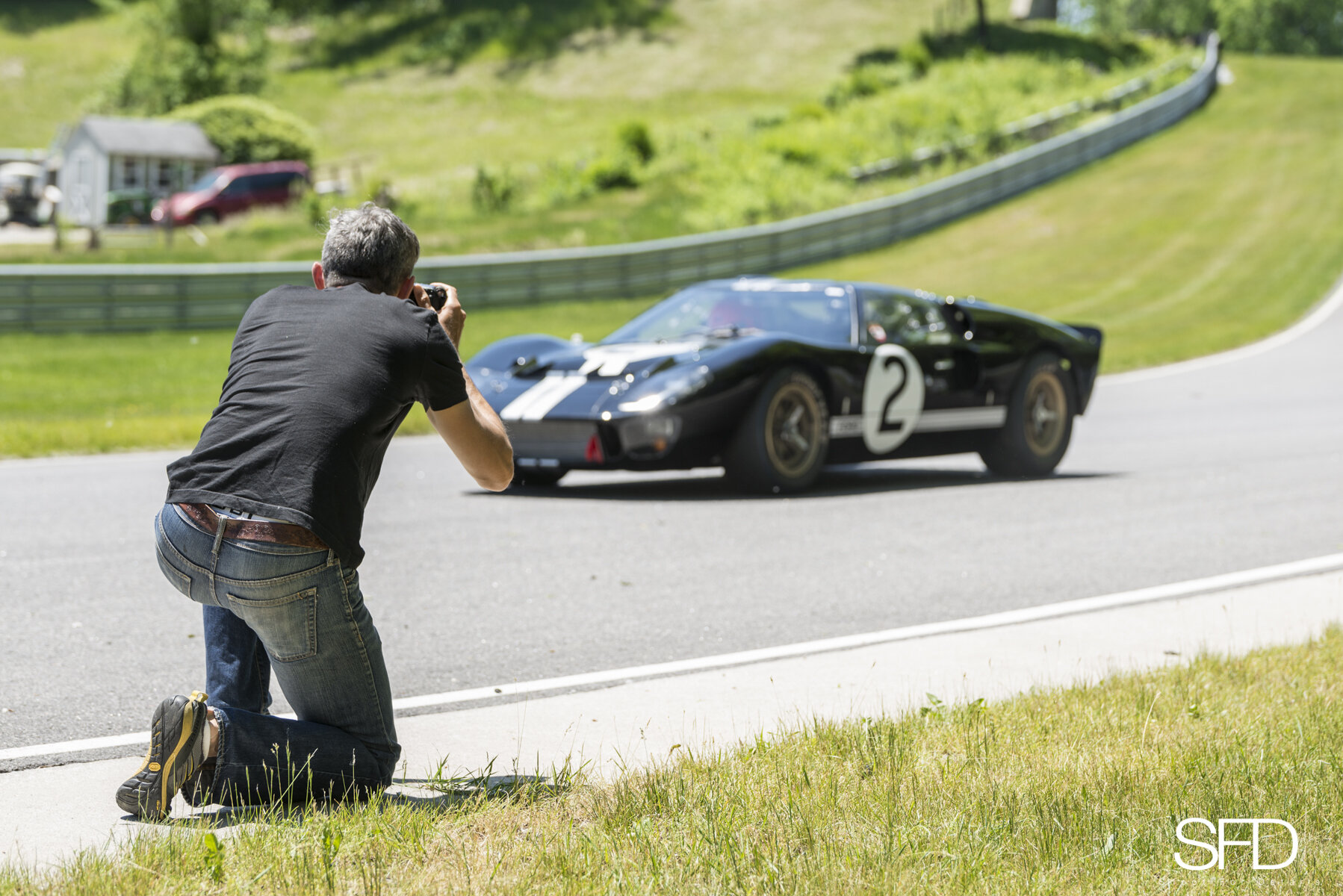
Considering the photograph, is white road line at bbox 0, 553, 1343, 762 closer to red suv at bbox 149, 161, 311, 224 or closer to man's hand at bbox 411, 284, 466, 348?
man's hand at bbox 411, 284, 466, 348

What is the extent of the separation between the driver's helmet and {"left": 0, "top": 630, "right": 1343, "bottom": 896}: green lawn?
560 cm

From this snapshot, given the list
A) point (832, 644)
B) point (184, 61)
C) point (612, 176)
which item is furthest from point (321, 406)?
point (184, 61)

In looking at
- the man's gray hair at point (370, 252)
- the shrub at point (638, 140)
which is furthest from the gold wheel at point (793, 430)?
the shrub at point (638, 140)

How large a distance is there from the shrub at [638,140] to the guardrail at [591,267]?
7032mm

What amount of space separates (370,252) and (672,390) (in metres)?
5.01

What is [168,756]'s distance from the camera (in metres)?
3.29

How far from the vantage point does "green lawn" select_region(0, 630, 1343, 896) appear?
292cm

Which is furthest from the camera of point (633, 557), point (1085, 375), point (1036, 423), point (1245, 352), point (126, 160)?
point (126, 160)

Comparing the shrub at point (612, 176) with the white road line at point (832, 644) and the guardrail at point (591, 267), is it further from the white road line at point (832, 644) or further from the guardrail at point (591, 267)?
the white road line at point (832, 644)

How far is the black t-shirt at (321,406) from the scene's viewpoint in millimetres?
3357

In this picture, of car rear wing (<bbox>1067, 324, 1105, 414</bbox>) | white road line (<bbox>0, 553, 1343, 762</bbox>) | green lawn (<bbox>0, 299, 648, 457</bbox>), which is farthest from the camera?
green lawn (<bbox>0, 299, 648, 457</bbox>)

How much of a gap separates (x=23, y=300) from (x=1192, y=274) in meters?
21.6

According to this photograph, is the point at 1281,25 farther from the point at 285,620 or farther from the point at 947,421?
the point at 285,620

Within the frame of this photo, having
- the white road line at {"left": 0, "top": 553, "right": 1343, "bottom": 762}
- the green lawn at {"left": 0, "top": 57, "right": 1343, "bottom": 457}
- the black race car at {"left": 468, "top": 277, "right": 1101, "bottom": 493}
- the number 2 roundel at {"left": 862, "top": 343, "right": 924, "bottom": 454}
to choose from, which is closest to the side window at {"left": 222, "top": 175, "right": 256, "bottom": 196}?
the green lawn at {"left": 0, "top": 57, "right": 1343, "bottom": 457}
